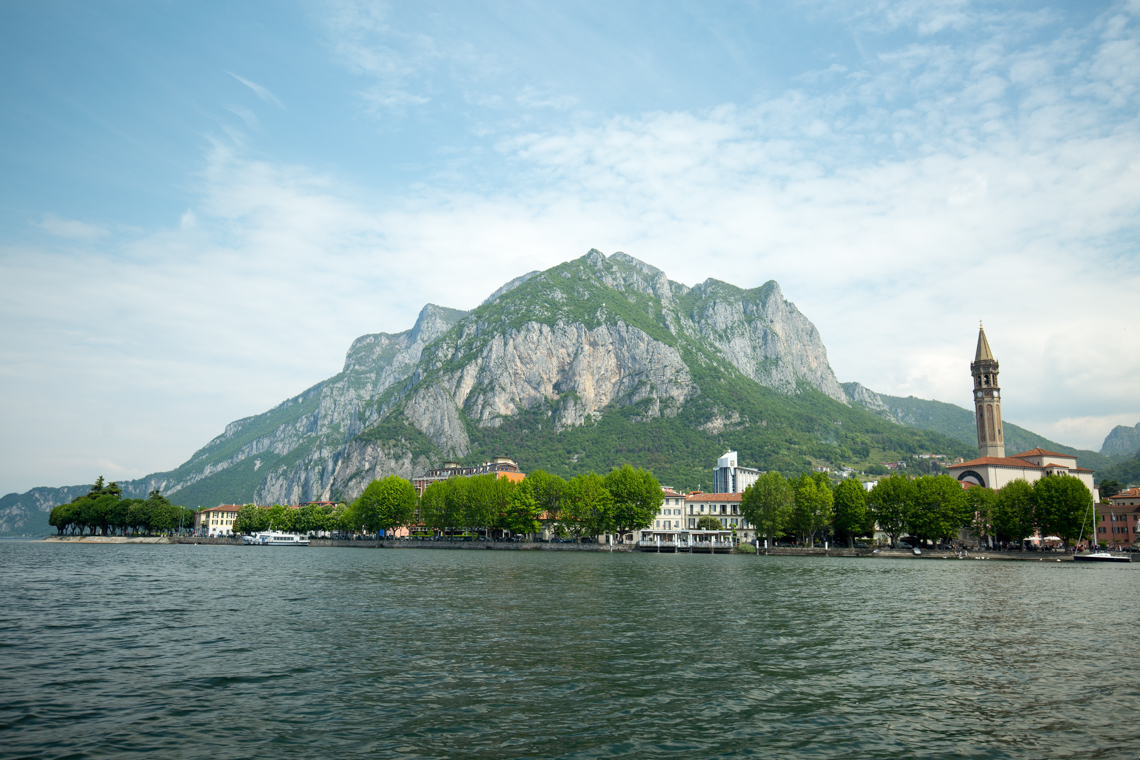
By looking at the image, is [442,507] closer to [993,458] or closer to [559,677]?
[993,458]

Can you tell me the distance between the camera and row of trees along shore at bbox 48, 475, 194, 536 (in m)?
165

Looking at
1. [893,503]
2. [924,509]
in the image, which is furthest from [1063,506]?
[893,503]

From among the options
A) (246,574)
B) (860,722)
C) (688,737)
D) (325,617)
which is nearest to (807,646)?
(860,722)

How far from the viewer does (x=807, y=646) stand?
84.8ft

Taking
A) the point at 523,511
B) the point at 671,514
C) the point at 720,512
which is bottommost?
the point at 671,514

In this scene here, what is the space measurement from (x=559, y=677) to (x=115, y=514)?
600 feet

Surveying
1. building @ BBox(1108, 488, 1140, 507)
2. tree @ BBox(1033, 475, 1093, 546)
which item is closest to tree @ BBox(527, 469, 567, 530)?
tree @ BBox(1033, 475, 1093, 546)

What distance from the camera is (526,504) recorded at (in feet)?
431

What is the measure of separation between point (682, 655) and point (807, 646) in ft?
18.6

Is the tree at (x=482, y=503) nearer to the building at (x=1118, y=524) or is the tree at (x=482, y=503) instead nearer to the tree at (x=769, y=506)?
the tree at (x=769, y=506)

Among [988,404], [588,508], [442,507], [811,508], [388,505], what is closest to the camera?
[811,508]

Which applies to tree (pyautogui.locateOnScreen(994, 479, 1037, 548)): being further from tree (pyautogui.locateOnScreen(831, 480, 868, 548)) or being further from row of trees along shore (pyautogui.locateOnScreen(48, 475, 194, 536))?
row of trees along shore (pyautogui.locateOnScreen(48, 475, 194, 536))

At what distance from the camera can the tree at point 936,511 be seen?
356 feet

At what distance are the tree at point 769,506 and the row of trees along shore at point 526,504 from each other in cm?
1773
